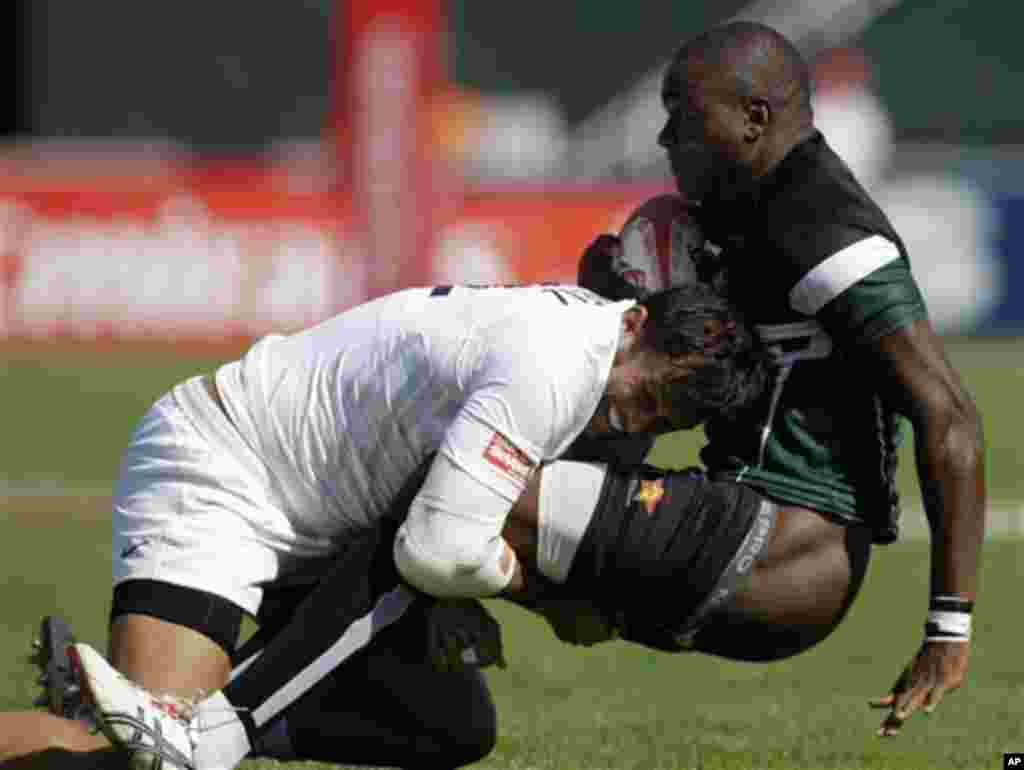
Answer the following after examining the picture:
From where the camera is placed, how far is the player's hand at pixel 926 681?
575 cm

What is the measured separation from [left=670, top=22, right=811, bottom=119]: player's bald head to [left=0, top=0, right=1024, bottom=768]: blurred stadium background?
6.56ft

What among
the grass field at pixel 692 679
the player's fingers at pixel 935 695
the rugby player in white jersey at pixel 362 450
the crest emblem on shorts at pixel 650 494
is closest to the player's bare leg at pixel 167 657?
the rugby player in white jersey at pixel 362 450

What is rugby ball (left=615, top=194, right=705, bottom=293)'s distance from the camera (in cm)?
651

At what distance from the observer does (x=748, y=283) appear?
6289 mm

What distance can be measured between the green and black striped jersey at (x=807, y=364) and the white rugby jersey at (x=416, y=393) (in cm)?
43

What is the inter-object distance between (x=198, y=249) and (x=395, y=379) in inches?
616

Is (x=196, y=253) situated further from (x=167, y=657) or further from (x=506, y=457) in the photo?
(x=506, y=457)

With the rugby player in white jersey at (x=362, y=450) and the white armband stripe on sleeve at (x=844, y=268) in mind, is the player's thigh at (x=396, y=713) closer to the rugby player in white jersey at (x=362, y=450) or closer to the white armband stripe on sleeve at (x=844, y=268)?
the rugby player in white jersey at (x=362, y=450)

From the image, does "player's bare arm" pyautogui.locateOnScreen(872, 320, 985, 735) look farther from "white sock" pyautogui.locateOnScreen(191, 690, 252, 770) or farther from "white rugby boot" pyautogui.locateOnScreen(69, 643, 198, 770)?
"white rugby boot" pyautogui.locateOnScreen(69, 643, 198, 770)

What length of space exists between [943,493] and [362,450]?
4.59ft

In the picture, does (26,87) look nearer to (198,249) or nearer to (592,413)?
(198,249)

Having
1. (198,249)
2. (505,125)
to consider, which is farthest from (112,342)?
(505,125)

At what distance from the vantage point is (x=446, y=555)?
555 cm

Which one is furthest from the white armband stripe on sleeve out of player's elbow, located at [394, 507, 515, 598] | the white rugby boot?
the white rugby boot
